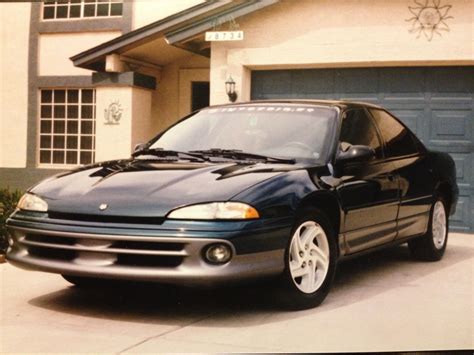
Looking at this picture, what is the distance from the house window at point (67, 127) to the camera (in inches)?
546

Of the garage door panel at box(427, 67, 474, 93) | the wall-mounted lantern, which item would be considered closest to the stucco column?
the wall-mounted lantern

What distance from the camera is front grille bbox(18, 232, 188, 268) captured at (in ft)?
14.5

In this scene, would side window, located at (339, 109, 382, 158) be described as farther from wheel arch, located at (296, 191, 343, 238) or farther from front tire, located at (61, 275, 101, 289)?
front tire, located at (61, 275, 101, 289)

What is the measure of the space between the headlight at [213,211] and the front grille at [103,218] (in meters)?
0.11

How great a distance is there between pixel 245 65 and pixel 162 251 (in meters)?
6.89

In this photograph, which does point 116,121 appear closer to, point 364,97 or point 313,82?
point 313,82

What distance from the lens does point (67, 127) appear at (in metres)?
14.0

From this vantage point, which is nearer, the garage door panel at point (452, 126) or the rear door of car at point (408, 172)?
the rear door of car at point (408, 172)

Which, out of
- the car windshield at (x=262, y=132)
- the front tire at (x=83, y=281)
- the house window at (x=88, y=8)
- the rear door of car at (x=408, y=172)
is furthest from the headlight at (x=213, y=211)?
the house window at (x=88, y=8)

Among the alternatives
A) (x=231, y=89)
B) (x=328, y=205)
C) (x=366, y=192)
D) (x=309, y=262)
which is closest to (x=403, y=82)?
(x=231, y=89)

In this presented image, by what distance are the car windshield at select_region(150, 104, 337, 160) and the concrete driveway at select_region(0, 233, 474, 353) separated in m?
1.05

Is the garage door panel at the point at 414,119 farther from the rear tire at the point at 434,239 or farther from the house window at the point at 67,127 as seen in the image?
the house window at the point at 67,127

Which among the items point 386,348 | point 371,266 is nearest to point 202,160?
point 386,348

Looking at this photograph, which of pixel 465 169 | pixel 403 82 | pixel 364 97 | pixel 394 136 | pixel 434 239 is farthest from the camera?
pixel 364 97
